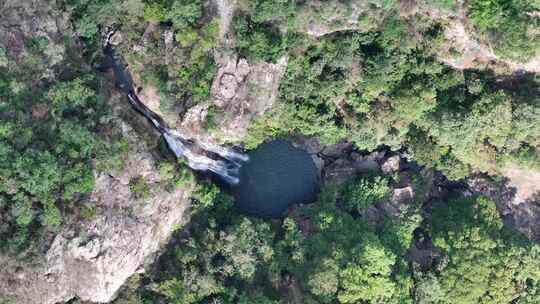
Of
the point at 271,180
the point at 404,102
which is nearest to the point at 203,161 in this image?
the point at 271,180

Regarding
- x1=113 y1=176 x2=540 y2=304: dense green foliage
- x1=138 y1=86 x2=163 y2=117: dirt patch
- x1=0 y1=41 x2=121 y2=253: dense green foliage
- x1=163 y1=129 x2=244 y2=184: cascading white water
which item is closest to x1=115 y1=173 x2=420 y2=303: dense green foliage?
x1=113 y1=176 x2=540 y2=304: dense green foliage

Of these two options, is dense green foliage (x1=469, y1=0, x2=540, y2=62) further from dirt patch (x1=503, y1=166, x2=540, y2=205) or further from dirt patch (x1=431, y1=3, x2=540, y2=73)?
dirt patch (x1=503, y1=166, x2=540, y2=205)

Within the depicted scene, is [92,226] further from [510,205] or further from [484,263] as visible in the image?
[510,205]

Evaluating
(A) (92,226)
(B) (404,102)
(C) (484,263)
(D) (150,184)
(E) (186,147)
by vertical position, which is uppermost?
(B) (404,102)

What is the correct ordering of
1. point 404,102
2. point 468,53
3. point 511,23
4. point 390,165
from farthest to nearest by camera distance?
point 390,165
point 404,102
point 468,53
point 511,23

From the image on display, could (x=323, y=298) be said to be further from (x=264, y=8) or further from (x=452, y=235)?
(x=264, y=8)

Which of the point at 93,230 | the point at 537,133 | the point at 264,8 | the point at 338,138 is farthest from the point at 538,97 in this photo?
the point at 93,230

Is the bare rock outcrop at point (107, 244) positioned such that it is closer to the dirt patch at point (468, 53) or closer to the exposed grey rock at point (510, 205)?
the dirt patch at point (468, 53)

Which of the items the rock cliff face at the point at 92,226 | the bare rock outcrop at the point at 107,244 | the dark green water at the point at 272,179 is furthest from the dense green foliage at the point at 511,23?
the rock cliff face at the point at 92,226
